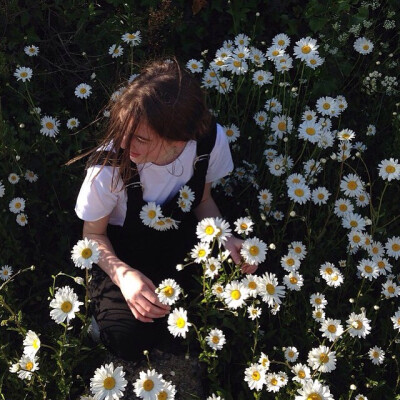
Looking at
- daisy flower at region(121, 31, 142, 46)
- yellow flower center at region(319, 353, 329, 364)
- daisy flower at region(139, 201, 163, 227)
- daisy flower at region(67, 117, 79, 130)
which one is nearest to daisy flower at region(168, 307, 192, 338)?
daisy flower at region(139, 201, 163, 227)

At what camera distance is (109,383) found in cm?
165

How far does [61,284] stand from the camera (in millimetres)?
2434

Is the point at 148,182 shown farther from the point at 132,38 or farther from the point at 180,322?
the point at 132,38

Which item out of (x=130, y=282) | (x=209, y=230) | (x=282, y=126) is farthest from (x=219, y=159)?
(x=130, y=282)

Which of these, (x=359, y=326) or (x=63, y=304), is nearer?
(x=63, y=304)

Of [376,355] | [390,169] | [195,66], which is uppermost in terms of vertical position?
[195,66]

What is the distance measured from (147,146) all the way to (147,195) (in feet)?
1.18

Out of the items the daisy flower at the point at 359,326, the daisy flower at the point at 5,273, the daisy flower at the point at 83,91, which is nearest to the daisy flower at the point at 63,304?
the daisy flower at the point at 5,273

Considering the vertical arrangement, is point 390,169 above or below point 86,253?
below

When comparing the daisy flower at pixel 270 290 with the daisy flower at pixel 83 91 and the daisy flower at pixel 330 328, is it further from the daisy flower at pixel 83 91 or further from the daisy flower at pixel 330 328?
the daisy flower at pixel 83 91

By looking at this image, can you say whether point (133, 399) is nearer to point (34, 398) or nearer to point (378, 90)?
point (34, 398)

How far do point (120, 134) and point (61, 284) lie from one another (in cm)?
100

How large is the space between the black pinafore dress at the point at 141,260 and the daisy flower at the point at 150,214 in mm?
47

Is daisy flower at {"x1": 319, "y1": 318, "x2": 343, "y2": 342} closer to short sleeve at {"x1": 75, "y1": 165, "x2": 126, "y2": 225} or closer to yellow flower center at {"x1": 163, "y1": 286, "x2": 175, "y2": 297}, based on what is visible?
yellow flower center at {"x1": 163, "y1": 286, "x2": 175, "y2": 297}
